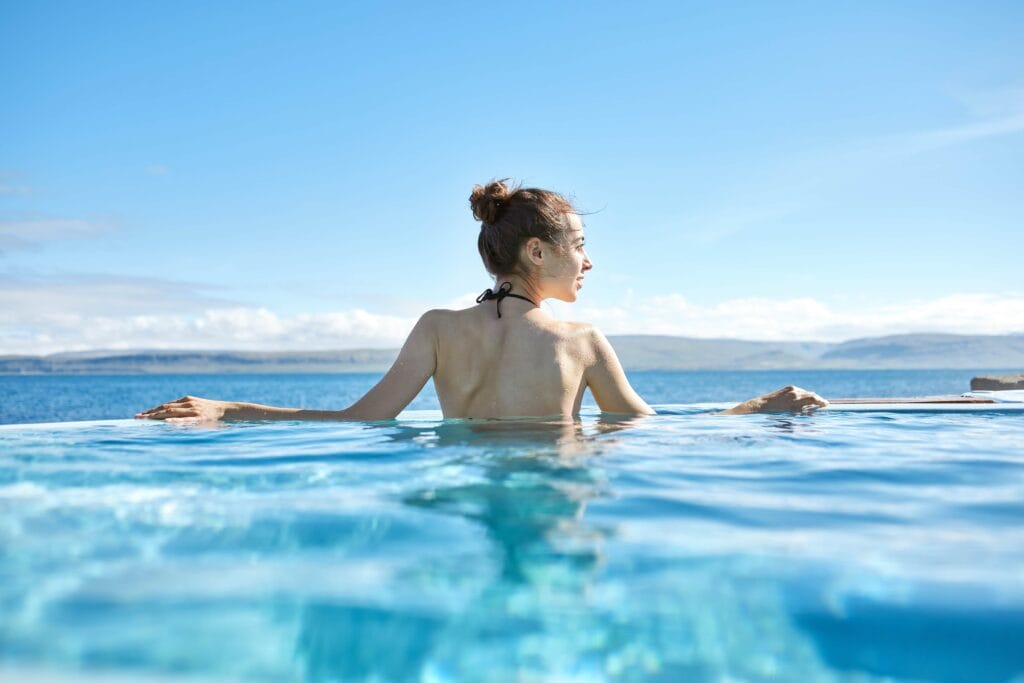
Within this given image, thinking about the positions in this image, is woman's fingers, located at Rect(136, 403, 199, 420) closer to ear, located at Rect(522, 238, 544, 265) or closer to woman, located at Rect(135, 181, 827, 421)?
woman, located at Rect(135, 181, 827, 421)

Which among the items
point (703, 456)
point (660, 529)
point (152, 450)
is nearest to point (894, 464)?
point (703, 456)

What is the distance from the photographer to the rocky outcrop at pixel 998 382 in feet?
28.2

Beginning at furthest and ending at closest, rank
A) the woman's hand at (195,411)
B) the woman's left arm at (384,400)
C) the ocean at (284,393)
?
the ocean at (284,393), the woman's hand at (195,411), the woman's left arm at (384,400)

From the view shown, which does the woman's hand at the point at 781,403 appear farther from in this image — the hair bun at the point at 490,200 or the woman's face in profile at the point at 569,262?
the hair bun at the point at 490,200

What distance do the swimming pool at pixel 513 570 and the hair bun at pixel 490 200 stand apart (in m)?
1.72

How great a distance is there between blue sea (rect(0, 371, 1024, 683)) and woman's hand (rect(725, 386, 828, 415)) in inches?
78.5

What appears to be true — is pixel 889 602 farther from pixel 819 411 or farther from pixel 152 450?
pixel 819 411

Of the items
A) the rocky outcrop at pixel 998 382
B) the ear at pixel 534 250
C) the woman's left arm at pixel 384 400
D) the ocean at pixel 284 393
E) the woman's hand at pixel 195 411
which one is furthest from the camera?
the ocean at pixel 284 393

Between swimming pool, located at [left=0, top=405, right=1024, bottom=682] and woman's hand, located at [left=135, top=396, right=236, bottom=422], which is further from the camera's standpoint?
woman's hand, located at [left=135, top=396, right=236, bottom=422]

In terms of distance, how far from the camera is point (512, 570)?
1522 millimetres

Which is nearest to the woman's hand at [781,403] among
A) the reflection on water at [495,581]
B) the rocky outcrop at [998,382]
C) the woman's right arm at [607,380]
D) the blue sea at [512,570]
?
the woman's right arm at [607,380]

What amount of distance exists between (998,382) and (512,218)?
7.32m

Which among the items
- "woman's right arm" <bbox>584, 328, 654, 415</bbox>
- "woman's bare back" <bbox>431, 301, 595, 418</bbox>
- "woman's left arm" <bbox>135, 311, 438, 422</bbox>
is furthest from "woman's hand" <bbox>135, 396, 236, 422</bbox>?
"woman's right arm" <bbox>584, 328, 654, 415</bbox>

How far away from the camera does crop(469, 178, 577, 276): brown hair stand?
13.7 ft
